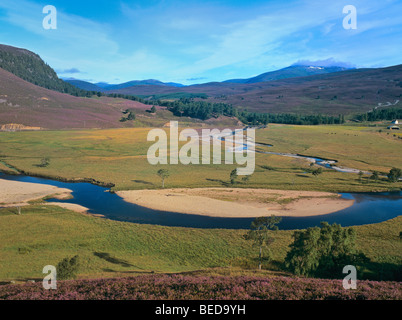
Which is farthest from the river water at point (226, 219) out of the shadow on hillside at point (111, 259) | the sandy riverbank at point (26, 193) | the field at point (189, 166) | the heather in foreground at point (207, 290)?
the heather in foreground at point (207, 290)

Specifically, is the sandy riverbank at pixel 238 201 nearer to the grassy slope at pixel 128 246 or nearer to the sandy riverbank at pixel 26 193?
the grassy slope at pixel 128 246

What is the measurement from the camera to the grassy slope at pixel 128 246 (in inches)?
1155

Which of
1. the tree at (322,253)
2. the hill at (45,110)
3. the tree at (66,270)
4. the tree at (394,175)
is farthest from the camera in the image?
the hill at (45,110)

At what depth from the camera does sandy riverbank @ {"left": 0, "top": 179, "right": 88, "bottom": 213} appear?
165 ft

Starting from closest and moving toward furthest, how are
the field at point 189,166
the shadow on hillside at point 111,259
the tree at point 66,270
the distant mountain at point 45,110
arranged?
the tree at point 66,270
the shadow on hillside at point 111,259
the field at point 189,166
the distant mountain at point 45,110

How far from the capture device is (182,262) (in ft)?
105

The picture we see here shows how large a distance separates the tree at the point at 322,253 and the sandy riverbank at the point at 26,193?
38.4m

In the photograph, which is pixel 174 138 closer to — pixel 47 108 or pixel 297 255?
pixel 47 108

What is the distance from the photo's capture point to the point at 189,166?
8369cm

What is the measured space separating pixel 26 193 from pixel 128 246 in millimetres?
34640

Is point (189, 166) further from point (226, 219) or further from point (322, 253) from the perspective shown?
point (322, 253)

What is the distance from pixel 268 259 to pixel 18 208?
143 feet

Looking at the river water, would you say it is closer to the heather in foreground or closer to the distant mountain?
the heather in foreground

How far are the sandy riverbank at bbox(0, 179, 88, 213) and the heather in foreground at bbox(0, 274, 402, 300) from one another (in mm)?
34435
